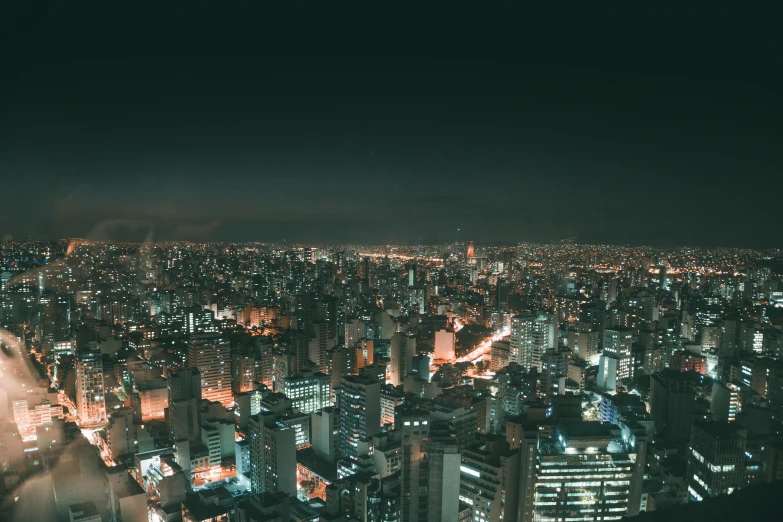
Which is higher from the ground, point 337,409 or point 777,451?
point 777,451

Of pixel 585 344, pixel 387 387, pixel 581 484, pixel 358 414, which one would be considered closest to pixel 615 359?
pixel 585 344

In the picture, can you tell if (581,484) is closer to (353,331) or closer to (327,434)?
(327,434)

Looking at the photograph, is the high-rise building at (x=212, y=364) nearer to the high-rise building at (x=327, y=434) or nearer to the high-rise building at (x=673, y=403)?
the high-rise building at (x=327, y=434)

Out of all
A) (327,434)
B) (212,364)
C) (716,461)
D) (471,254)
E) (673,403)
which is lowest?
(327,434)

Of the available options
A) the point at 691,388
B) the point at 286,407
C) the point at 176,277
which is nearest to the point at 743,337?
the point at 691,388

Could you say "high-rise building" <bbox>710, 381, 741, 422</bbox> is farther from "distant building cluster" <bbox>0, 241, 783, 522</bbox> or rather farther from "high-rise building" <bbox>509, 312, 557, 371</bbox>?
"high-rise building" <bbox>509, 312, 557, 371</bbox>

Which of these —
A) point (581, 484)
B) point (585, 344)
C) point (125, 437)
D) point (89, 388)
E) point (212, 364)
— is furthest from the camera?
point (585, 344)

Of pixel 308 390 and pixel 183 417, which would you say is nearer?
pixel 183 417

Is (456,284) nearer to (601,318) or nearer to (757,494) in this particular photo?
(601,318)
